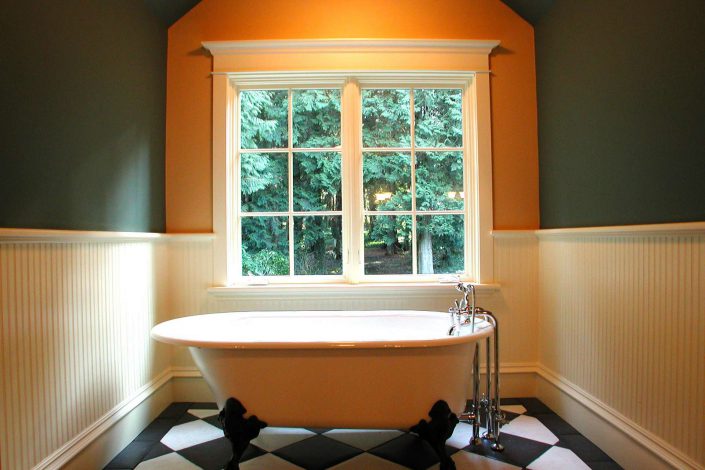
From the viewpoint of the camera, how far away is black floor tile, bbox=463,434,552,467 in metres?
1.80

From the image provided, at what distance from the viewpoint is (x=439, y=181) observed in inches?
102

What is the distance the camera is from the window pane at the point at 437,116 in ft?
8.50

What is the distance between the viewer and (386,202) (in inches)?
101

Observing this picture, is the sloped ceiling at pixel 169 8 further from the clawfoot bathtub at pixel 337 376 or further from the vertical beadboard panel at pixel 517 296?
the vertical beadboard panel at pixel 517 296

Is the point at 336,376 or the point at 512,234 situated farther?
the point at 512,234

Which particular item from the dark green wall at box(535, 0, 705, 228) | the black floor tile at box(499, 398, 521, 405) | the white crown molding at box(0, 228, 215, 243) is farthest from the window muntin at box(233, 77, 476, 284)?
the black floor tile at box(499, 398, 521, 405)

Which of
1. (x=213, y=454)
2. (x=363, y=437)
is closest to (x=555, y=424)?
(x=363, y=437)

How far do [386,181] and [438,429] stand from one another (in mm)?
1485

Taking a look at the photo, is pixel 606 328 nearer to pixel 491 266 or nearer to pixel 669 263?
pixel 669 263

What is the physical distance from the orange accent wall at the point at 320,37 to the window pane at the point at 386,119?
353 millimetres

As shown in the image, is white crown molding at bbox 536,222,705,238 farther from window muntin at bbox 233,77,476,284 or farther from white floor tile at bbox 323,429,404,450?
white floor tile at bbox 323,429,404,450

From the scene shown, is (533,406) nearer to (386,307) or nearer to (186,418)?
(386,307)

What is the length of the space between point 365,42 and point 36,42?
64.4 inches

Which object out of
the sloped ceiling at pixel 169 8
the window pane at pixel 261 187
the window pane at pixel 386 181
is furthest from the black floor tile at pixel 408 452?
the sloped ceiling at pixel 169 8
